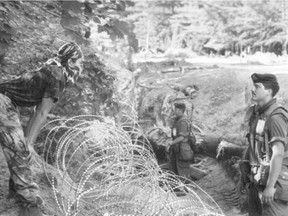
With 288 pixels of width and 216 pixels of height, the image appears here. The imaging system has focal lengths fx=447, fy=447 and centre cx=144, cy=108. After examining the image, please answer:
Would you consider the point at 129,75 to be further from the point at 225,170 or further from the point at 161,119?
the point at 225,170

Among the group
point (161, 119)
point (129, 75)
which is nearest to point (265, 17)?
point (129, 75)

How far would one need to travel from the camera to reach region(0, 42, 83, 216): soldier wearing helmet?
3148 mm

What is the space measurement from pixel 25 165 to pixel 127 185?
3.36ft

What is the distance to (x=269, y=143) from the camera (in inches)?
142

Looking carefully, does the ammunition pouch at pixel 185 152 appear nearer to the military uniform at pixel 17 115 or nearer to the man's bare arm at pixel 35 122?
the military uniform at pixel 17 115

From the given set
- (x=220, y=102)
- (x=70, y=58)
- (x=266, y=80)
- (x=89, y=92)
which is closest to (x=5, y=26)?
(x=70, y=58)

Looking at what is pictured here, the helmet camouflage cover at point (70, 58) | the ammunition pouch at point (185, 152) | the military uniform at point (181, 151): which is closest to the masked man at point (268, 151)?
the helmet camouflage cover at point (70, 58)

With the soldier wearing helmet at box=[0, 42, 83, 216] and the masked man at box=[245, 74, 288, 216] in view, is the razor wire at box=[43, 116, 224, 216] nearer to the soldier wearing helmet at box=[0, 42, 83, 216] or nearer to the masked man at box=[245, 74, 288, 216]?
the soldier wearing helmet at box=[0, 42, 83, 216]

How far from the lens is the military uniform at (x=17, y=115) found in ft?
10.3

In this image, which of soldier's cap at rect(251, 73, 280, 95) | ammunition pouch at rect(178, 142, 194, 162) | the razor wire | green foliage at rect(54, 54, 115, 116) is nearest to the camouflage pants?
the razor wire

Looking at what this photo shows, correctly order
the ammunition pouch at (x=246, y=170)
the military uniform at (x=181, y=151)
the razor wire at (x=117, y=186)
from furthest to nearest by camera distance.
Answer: the military uniform at (x=181, y=151), the ammunition pouch at (x=246, y=170), the razor wire at (x=117, y=186)

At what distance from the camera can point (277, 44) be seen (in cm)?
1731

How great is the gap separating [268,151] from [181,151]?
14.2ft

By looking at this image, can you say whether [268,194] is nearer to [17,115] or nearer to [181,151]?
[17,115]
